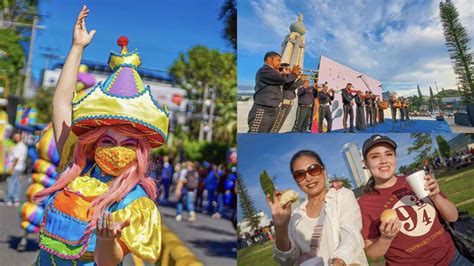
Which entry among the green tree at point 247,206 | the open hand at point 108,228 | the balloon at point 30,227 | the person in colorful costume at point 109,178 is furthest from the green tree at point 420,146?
the balloon at point 30,227

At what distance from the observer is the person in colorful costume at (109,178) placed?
201cm

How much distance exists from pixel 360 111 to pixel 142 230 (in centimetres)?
257

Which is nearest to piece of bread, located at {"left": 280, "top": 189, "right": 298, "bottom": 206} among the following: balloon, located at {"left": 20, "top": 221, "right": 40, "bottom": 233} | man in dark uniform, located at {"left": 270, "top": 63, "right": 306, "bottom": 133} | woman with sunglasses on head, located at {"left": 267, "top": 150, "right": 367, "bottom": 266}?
woman with sunglasses on head, located at {"left": 267, "top": 150, "right": 367, "bottom": 266}

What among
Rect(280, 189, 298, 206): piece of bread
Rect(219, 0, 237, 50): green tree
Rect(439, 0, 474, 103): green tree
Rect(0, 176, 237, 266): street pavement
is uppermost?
Rect(219, 0, 237, 50): green tree

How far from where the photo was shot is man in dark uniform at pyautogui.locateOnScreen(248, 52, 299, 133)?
382 centimetres

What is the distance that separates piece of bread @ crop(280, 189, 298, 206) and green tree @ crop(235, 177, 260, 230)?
23 centimetres

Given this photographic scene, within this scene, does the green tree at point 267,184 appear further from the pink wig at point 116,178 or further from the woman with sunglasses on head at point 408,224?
the pink wig at point 116,178

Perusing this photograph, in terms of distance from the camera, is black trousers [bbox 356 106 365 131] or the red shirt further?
black trousers [bbox 356 106 365 131]

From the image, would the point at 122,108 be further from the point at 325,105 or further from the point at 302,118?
the point at 325,105

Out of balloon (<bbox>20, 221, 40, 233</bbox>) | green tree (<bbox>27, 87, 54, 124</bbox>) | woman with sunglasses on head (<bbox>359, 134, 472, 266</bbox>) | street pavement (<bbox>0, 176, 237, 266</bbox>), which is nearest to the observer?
woman with sunglasses on head (<bbox>359, 134, 472, 266</bbox>)

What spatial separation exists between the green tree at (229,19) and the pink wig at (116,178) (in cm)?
364

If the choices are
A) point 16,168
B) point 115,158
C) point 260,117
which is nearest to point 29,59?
point 16,168

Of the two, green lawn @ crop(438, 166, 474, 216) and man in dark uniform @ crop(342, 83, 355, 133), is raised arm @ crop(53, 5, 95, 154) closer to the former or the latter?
man in dark uniform @ crop(342, 83, 355, 133)

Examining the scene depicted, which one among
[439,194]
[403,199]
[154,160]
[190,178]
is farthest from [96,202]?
[190,178]
